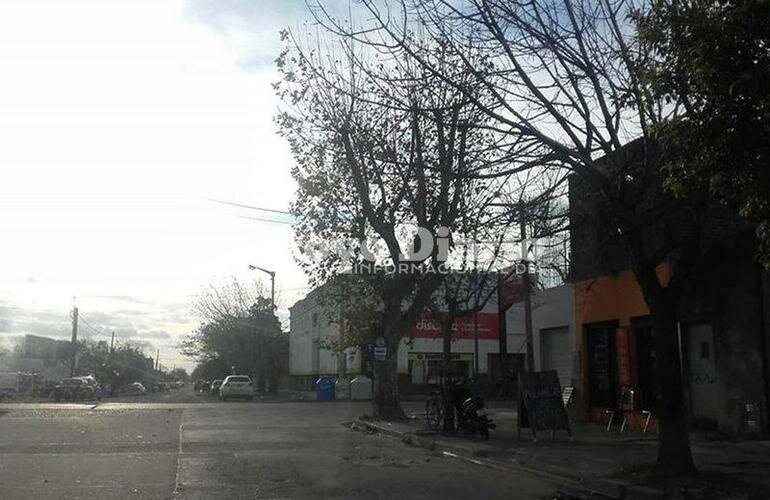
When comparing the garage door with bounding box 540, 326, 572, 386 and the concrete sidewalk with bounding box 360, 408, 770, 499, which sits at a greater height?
the garage door with bounding box 540, 326, 572, 386

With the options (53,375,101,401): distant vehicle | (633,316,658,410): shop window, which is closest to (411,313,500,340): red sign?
(53,375,101,401): distant vehicle

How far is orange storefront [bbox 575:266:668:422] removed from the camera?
18.2m

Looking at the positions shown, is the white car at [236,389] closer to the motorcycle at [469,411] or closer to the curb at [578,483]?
the motorcycle at [469,411]

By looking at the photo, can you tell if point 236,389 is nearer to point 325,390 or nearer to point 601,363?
point 325,390

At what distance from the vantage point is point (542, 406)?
16.3m

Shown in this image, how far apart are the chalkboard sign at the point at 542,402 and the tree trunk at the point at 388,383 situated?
25.2 ft

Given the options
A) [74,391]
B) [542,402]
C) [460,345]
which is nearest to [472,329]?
[460,345]

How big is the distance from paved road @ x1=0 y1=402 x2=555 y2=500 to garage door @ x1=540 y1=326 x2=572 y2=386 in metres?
6.11

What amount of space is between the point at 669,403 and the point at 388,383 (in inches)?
548

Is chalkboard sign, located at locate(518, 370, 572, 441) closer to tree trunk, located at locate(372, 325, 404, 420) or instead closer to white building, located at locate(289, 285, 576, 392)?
white building, located at locate(289, 285, 576, 392)

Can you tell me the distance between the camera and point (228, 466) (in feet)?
44.1

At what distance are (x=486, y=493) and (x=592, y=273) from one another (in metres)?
10.4

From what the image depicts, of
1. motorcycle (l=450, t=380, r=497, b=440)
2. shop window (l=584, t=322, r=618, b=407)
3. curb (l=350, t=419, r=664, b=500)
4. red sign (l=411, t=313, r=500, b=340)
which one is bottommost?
curb (l=350, t=419, r=664, b=500)

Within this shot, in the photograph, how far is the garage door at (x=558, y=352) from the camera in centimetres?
2281
